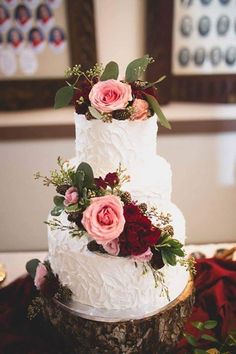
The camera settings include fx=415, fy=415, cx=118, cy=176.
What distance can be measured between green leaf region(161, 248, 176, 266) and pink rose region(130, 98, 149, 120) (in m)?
0.34

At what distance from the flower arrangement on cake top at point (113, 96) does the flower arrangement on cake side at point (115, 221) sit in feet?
0.48

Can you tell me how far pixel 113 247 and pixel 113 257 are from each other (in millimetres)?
44

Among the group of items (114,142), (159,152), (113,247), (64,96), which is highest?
(64,96)

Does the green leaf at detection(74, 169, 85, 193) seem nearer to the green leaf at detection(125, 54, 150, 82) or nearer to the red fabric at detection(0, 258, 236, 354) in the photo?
the green leaf at detection(125, 54, 150, 82)

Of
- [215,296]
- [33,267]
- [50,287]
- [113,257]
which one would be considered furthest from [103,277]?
[215,296]

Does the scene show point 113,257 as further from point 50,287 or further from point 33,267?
point 33,267

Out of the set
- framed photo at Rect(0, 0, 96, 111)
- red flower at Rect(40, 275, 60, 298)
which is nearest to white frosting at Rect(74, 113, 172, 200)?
red flower at Rect(40, 275, 60, 298)

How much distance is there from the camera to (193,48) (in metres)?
2.03

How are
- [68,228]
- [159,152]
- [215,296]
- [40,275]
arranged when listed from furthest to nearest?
[159,152] → [215,296] → [40,275] → [68,228]

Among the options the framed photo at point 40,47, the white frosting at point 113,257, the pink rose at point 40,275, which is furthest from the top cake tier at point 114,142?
the framed photo at point 40,47

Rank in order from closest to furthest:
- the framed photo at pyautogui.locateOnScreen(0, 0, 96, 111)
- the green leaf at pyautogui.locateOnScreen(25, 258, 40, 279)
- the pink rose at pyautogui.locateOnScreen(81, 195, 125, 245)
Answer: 1. the pink rose at pyautogui.locateOnScreen(81, 195, 125, 245)
2. the green leaf at pyautogui.locateOnScreen(25, 258, 40, 279)
3. the framed photo at pyautogui.locateOnScreen(0, 0, 96, 111)

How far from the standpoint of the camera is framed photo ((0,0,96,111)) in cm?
191

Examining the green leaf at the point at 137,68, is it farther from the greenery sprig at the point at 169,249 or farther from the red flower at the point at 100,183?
the greenery sprig at the point at 169,249

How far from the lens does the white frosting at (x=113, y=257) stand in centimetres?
105
